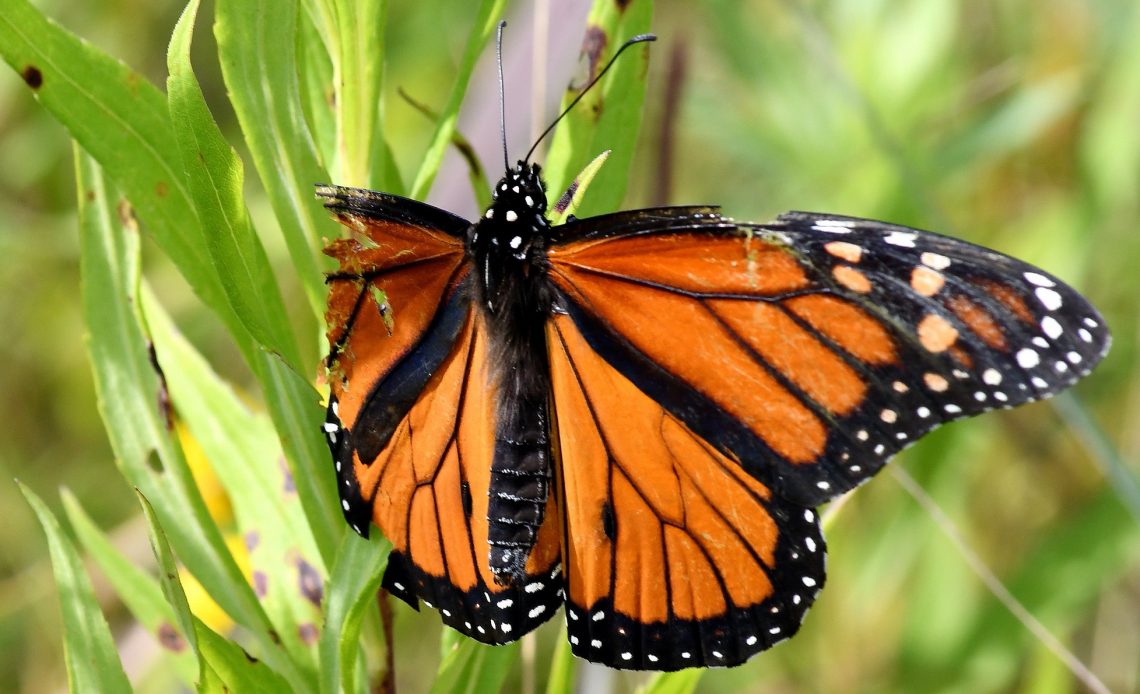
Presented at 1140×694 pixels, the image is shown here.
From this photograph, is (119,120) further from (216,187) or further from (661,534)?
(661,534)

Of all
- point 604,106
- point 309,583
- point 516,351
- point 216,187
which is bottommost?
point 309,583

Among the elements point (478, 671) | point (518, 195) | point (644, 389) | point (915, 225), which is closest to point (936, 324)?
point (644, 389)

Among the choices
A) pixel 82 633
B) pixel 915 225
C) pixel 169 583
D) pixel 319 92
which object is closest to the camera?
pixel 169 583

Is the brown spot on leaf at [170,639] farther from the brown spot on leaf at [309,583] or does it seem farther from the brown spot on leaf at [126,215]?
the brown spot on leaf at [126,215]

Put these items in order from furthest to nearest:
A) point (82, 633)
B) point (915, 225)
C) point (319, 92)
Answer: point (915, 225) → point (319, 92) → point (82, 633)

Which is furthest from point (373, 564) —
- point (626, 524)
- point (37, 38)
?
point (37, 38)

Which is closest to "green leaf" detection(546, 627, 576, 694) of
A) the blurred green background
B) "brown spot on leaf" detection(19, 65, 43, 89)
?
"brown spot on leaf" detection(19, 65, 43, 89)

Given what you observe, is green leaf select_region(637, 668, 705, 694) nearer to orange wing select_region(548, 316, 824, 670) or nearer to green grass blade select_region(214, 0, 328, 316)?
orange wing select_region(548, 316, 824, 670)
